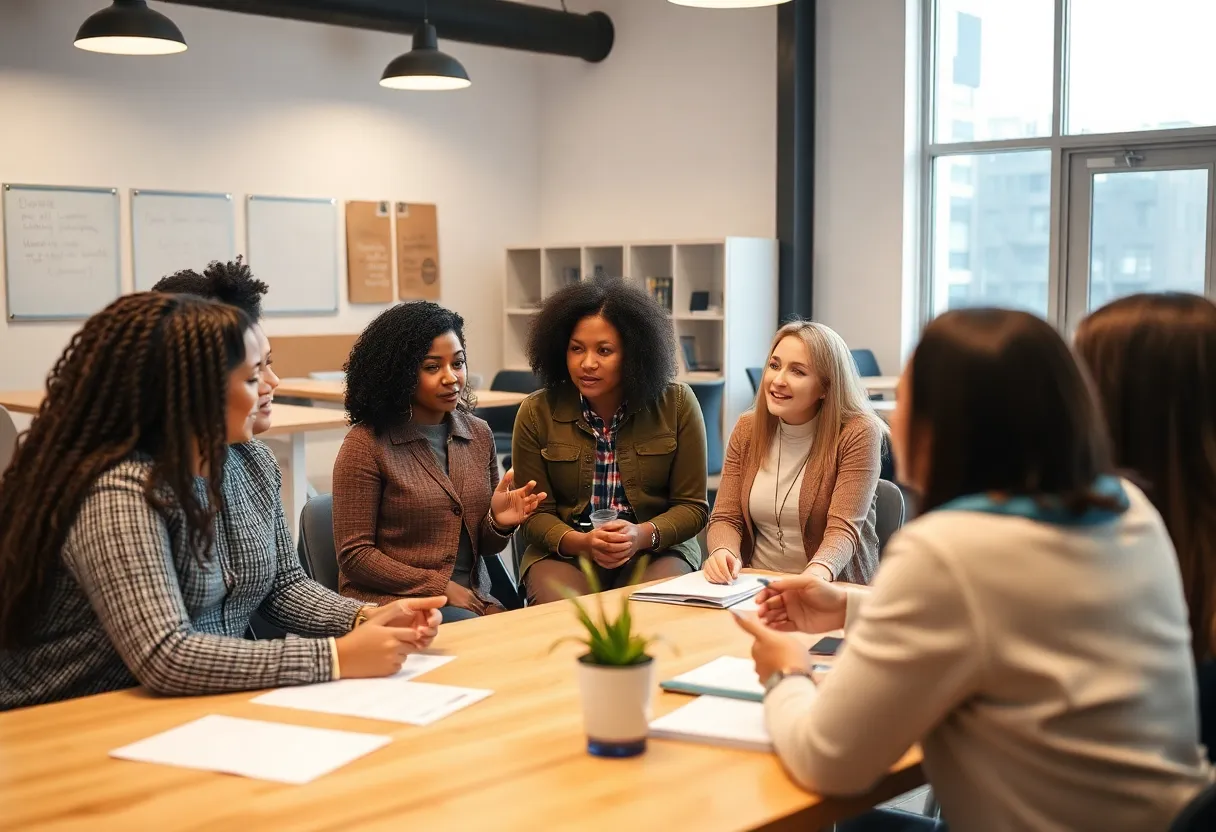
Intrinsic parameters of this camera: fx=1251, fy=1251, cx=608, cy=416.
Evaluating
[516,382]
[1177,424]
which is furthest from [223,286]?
[516,382]

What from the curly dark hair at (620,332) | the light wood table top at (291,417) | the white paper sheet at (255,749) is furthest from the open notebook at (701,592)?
the light wood table top at (291,417)

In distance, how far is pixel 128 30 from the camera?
18.1 feet

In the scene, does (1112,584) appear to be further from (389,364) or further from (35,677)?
(389,364)

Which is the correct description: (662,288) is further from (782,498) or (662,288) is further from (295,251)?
(782,498)

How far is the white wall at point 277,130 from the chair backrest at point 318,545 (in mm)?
4580

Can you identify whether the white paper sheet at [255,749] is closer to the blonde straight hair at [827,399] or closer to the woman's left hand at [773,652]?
the woman's left hand at [773,652]

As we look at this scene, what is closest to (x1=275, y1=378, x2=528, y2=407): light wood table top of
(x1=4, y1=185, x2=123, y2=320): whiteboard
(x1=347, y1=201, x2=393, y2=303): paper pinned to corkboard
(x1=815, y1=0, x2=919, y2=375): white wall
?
(x1=4, y1=185, x2=123, y2=320): whiteboard

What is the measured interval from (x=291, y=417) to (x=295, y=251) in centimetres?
274

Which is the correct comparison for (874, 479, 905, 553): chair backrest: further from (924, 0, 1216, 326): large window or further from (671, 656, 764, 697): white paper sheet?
(924, 0, 1216, 326): large window

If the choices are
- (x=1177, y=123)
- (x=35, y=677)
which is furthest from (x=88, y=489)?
(x=1177, y=123)

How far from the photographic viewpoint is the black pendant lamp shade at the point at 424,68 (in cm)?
635

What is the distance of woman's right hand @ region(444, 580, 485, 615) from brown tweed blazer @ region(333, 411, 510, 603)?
24 mm

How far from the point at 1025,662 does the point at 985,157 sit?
652 centimetres

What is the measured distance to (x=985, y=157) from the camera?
24.1 feet
